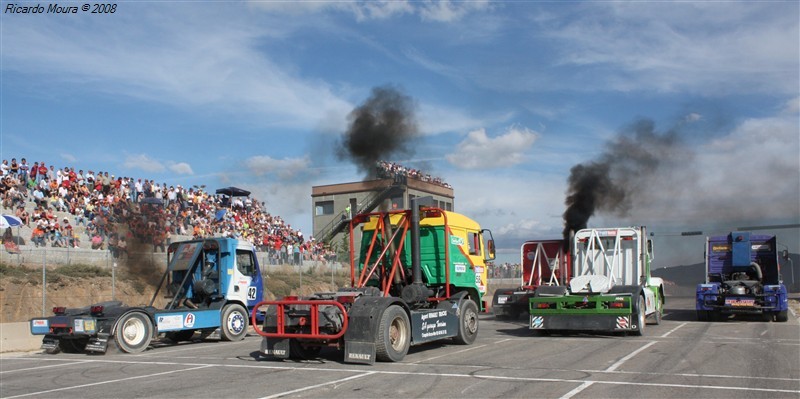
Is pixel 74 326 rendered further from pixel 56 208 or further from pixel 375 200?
pixel 56 208

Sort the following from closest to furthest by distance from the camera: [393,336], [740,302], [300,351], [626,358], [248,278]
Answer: [626,358], [393,336], [300,351], [248,278], [740,302]

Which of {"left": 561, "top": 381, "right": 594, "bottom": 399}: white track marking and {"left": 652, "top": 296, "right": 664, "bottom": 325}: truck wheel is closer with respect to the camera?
{"left": 561, "top": 381, "right": 594, "bottom": 399}: white track marking

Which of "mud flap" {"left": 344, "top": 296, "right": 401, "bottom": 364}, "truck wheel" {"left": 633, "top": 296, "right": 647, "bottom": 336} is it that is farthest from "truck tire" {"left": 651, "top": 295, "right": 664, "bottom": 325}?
"mud flap" {"left": 344, "top": 296, "right": 401, "bottom": 364}

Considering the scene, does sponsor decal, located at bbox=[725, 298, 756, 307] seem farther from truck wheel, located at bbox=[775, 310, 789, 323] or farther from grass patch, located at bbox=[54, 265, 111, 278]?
grass patch, located at bbox=[54, 265, 111, 278]

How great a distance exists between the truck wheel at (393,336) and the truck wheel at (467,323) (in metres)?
2.30

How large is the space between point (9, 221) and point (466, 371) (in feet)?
58.9

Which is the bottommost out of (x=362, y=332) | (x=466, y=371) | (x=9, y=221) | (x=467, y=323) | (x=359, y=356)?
(x=466, y=371)

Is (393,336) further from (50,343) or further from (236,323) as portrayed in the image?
(50,343)

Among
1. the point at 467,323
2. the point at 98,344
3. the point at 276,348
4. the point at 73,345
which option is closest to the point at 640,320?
the point at 467,323

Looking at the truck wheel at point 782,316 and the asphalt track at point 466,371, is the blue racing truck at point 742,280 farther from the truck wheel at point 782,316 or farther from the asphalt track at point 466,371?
the asphalt track at point 466,371

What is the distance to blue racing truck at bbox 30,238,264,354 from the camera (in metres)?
14.4

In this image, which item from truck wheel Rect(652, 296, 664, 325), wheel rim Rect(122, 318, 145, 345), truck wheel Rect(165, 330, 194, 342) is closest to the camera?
wheel rim Rect(122, 318, 145, 345)

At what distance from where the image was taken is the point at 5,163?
2609 centimetres

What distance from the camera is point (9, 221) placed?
2188 cm
